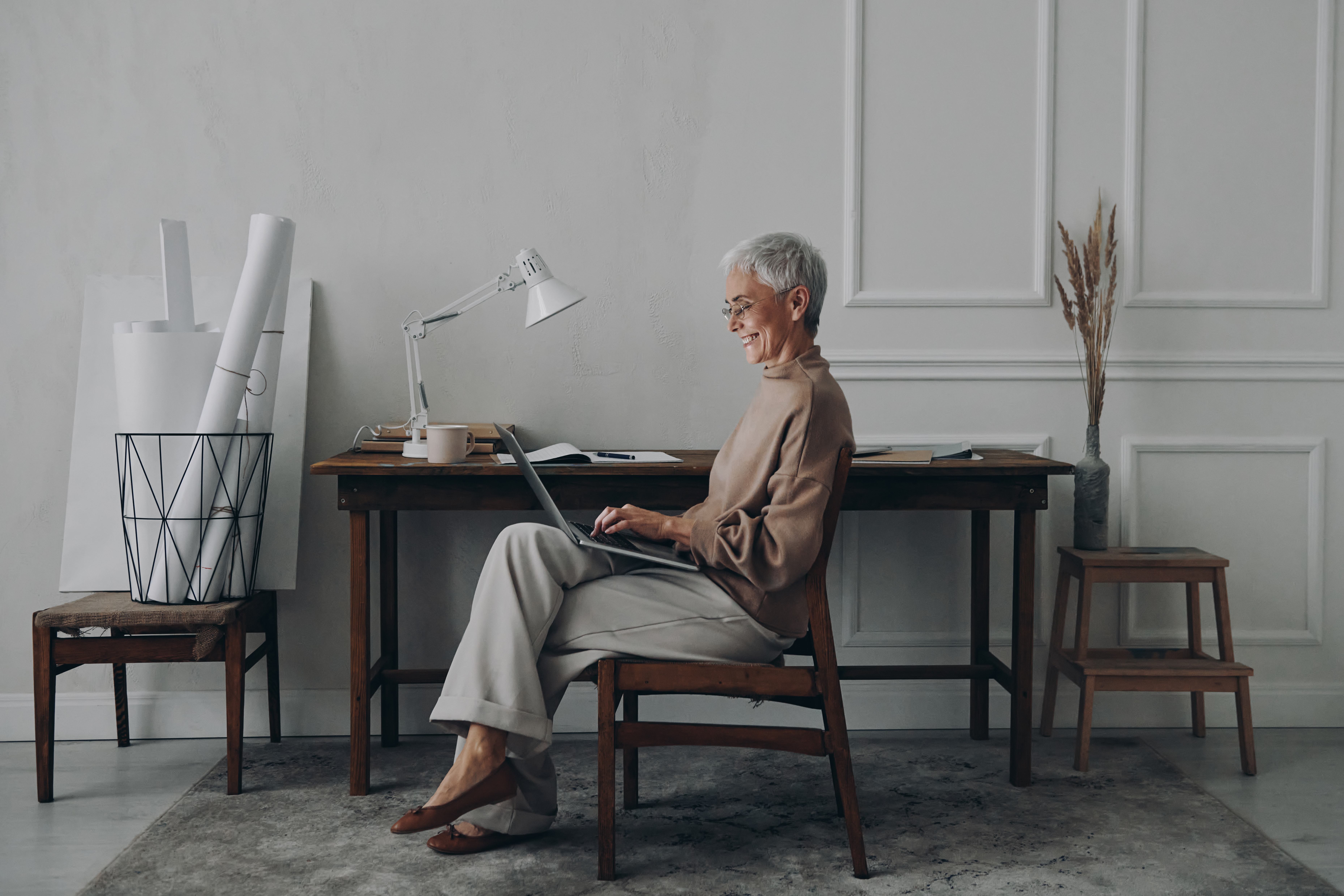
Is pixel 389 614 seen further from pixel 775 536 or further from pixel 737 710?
pixel 775 536

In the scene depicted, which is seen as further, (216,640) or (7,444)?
(7,444)

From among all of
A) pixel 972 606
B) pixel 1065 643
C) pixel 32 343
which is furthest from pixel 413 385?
pixel 1065 643

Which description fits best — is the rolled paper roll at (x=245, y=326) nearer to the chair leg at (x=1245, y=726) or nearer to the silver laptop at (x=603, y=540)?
the silver laptop at (x=603, y=540)

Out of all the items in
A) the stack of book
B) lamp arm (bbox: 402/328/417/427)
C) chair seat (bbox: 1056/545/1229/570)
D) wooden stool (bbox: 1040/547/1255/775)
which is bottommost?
wooden stool (bbox: 1040/547/1255/775)

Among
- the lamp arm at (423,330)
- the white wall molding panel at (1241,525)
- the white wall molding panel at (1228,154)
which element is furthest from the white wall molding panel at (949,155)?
the lamp arm at (423,330)

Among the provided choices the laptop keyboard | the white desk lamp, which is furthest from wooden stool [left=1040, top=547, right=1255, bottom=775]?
the white desk lamp

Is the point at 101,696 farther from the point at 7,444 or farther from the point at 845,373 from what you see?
the point at 845,373

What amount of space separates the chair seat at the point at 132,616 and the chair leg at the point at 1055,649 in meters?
2.12

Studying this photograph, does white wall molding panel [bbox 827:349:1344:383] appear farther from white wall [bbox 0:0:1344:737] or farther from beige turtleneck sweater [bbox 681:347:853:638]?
beige turtleneck sweater [bbox 681:347:853:638]

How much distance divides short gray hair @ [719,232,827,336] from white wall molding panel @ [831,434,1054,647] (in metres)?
0.86

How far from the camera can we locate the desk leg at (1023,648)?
2262mm

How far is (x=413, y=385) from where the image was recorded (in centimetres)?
243

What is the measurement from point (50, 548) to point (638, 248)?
6.09ft

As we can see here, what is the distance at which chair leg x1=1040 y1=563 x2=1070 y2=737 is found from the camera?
2.57 metres
